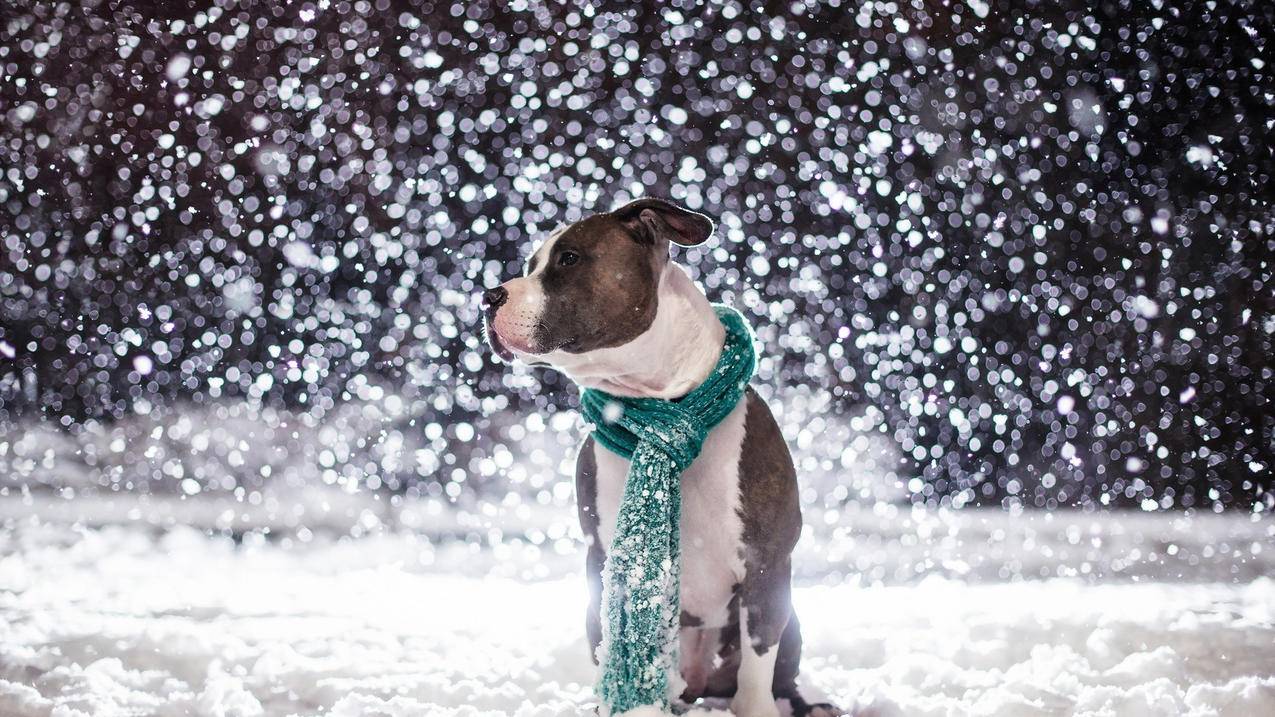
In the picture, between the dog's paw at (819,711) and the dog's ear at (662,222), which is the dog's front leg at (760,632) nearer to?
the dog's paw at (819,711)

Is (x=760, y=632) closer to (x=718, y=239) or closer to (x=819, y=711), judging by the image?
(x=819, y=711)

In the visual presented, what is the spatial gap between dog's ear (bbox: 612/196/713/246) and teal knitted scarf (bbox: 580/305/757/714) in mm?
189

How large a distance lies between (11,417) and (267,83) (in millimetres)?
2100

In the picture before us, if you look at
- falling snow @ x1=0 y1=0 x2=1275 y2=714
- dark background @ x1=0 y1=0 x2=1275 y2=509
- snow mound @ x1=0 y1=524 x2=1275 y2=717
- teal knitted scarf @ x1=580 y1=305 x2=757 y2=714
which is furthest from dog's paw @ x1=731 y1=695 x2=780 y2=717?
dark background @ x1=0 y1=0 x2=1275 y2=509

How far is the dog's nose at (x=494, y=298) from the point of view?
1.18 m

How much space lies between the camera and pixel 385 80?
130 inches

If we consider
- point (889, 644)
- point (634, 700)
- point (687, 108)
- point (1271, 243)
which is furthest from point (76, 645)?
point (1271, 243)

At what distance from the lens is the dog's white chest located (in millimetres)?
1270

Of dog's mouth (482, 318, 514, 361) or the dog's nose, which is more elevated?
the dog's nose

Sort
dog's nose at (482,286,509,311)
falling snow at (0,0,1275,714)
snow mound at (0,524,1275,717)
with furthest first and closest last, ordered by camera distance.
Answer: falling snow at (0,0,1275,714) < snow mound at (0,524,1275,717) < dog's nose at (482,286,509,311)

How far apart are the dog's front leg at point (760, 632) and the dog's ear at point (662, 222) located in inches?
18.7

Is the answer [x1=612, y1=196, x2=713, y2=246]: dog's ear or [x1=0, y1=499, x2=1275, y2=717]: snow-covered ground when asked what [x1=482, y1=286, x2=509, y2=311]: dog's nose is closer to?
[x1=612, y1=196, x2=713, y2=246]: dog's ear

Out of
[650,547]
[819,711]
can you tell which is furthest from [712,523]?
[819,711]

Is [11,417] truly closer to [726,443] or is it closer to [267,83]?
[267,83]
